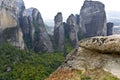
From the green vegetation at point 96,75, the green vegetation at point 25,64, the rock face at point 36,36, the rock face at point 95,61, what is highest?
the rock face at point 95,61

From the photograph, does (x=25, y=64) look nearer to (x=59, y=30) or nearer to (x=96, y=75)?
(x=59, y=30)

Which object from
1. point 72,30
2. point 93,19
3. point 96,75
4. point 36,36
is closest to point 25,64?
point 36,36

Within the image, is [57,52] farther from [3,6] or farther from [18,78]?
[18,78]

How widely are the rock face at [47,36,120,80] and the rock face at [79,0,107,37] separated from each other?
95494 millimetres

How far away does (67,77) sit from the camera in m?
12.2

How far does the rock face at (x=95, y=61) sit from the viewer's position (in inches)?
474

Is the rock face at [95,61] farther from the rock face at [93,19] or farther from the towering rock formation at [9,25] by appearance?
the rock face at [93,19]

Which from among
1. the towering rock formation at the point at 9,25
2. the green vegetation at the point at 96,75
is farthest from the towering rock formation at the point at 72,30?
the green vegetation at the point at 96,75

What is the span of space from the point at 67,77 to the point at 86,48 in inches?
46.8

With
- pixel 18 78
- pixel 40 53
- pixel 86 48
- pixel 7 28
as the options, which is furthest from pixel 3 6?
pixel 86 48

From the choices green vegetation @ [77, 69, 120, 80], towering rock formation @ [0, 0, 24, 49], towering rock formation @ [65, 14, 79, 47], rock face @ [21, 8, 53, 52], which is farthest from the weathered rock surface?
towering rock formation @ [65, 14, 79, 47]

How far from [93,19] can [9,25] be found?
83.8 ft

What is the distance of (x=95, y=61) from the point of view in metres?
12.4

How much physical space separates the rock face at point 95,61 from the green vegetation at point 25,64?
52.9 metres
